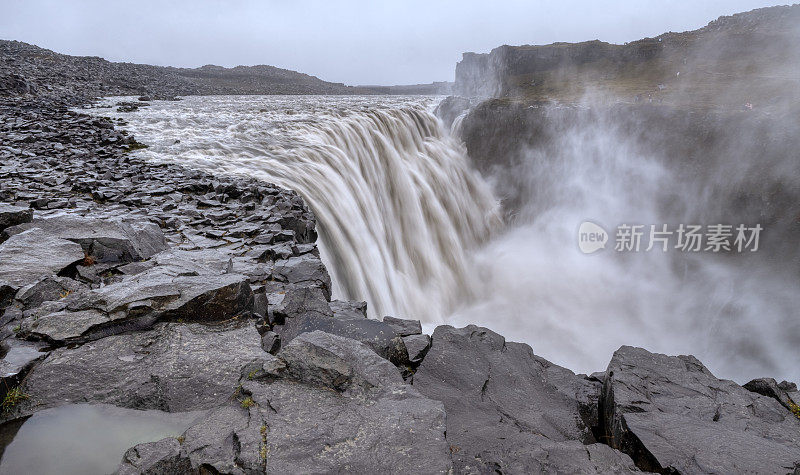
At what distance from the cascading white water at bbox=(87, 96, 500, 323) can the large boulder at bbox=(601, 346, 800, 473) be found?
220 inches

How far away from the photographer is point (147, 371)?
3.67 m

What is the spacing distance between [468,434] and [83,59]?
241 feet

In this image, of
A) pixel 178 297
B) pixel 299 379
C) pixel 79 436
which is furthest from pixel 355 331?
pixel 79 436

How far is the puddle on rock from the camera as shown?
9.55ft

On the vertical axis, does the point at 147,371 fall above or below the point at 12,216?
below

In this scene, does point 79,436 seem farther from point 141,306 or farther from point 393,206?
point 393,206

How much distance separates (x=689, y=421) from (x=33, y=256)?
8181 mm

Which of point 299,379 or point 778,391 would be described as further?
point 778,391

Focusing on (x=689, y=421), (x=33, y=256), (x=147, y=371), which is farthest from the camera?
(x=33, y=256)

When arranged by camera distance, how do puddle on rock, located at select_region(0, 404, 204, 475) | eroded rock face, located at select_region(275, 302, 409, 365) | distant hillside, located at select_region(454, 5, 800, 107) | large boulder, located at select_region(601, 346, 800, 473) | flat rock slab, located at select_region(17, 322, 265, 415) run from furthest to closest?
distant hillside, located at select_region(454, 5, 800, 107), eroded rock face, located at select_region(275, 302, 409, 365), large boulder, located at select_region(601, 346, 800, 473), flat rock slab, located at select_region(17, 322, 265, 415), puddle on rock, located at select_region(0, 404, 204, 475)

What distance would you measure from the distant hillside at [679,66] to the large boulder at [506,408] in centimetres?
2403

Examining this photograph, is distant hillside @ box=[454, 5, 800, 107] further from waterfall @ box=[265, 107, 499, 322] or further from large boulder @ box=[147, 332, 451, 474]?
large boulder @ box=[147, 332, 451, 474]

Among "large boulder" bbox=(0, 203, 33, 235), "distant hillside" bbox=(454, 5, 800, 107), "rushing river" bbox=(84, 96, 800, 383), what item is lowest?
"rushing river" bbox=(84, 96, 800, 383)

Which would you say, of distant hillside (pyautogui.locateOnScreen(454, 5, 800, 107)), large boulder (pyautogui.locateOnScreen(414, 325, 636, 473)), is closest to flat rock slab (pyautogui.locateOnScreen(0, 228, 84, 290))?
large boulder (pyautogui.locateOnScreen(414, 325, 636, 473))
